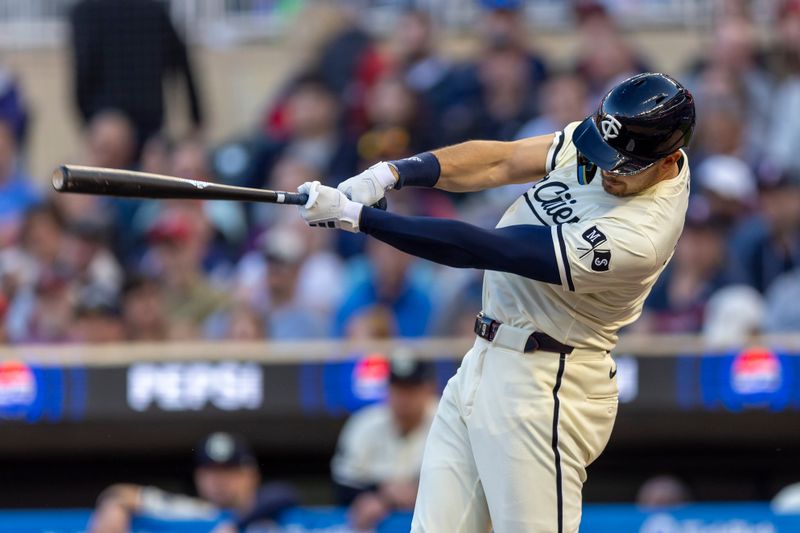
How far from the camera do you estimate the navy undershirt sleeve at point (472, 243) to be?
404 centimetres

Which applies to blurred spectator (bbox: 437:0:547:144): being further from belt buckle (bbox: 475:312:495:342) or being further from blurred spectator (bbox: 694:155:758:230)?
belt buckle (bbox: 475:312:495:342)

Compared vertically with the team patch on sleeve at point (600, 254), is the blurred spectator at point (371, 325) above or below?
below

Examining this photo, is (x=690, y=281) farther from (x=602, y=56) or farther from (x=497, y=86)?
(x=497, y=86)

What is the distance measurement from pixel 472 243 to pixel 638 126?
0.58m

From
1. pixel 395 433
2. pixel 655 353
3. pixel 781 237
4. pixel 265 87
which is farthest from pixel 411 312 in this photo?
pixel 265 87

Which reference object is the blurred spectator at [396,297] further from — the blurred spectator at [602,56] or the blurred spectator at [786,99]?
the blurred spectator at [786,99]

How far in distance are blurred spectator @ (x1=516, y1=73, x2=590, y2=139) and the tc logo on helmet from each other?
4.05 meters

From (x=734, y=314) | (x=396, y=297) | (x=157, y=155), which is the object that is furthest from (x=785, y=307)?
(x=157, y=155)

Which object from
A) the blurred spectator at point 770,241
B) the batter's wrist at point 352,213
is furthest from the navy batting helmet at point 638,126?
the blurred spectator at point 770,241

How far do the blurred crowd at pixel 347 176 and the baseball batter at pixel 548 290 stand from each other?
2873 mm

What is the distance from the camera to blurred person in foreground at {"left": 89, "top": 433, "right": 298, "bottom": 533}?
6.54 metres

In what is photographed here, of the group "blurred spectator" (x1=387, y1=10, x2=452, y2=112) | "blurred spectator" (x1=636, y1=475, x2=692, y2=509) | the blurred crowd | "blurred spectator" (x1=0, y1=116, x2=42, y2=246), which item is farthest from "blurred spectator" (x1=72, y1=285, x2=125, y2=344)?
"blurred spectator" (x1=636, y1=475, x2=692, y2=509)

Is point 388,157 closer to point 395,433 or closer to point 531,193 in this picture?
point 395,433

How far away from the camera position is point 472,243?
13.3 ft
